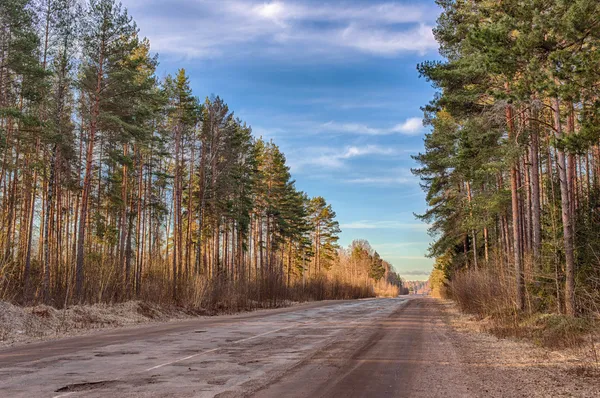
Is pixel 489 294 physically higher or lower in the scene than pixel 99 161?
lower

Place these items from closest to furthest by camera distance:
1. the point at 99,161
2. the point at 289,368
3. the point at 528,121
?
the point at 289,368 → the point at 528,121 → the point at 99,161

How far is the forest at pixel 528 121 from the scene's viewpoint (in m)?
10.1

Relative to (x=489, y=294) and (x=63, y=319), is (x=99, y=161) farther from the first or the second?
(x=489, y=294)

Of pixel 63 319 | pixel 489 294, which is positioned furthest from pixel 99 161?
pixel 489 294

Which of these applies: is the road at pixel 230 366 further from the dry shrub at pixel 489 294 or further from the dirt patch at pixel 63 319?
the dry shrub at pixel 489 294

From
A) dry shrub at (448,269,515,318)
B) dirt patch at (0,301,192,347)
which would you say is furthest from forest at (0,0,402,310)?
dry shrub at (448,269,515,318)

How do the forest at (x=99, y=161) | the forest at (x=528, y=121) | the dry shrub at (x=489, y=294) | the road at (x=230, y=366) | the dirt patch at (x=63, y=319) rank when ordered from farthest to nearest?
the forest at (x=99, y=161), the dry shrub at (x=489, y=294), the dirt patch at (x=63, y=319), the forest at (x=528, y=121), the road at (x=230, y=366)

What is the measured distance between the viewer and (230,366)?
877cm

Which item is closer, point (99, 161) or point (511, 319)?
point (511, 319)

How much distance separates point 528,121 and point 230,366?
15719 mm

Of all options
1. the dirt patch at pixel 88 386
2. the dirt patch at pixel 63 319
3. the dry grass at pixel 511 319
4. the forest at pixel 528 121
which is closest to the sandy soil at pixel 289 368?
the dirt patch at pixel 88 386

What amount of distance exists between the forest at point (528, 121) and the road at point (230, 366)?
463 centimetres

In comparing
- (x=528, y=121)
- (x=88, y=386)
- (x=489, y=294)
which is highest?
(x=528, y=121)

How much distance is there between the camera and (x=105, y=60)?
23.0 m
